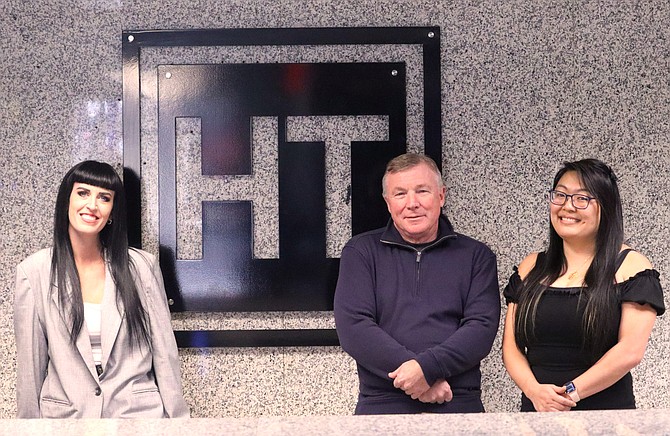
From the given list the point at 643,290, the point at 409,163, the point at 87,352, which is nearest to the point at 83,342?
the point at 87,352

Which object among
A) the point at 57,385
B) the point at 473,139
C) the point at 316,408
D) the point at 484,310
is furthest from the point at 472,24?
the point at 57,385

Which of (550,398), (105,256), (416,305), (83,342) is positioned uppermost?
(105,256)

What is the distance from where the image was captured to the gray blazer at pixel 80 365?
2.28 metres

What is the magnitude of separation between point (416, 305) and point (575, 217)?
50 centimetres

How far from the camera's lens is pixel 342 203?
2.63 m

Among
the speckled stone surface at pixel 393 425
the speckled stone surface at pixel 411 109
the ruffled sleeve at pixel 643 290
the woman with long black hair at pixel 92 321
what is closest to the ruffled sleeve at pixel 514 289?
the ruffled sleeve at pixel 643 290

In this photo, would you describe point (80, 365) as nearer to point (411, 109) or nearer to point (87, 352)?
point (87, 352)

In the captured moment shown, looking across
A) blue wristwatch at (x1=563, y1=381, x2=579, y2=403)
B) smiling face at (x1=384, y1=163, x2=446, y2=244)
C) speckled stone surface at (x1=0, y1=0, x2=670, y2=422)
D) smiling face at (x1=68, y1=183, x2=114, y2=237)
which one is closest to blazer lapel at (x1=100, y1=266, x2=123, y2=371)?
smiling face at (x1=68, y1=183, x2=114, y2=237)

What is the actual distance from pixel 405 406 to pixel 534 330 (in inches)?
16.2

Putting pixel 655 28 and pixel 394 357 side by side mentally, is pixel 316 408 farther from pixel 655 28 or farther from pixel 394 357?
pixel 655 28

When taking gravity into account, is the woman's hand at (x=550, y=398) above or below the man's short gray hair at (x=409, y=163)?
below

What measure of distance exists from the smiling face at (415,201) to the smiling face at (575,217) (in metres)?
0.34

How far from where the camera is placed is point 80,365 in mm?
2285

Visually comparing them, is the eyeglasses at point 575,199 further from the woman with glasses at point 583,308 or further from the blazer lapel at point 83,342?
the blazer lapel at point 83,342
